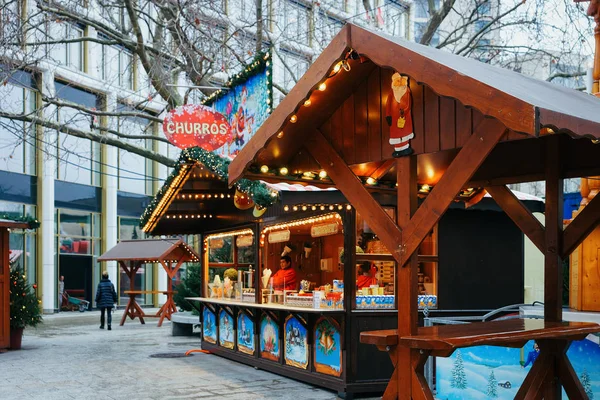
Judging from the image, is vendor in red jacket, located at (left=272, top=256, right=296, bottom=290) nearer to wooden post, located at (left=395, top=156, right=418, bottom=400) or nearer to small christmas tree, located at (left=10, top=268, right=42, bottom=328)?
small christmas tree, located at (left=10, top=268, right=42, bottom=328)

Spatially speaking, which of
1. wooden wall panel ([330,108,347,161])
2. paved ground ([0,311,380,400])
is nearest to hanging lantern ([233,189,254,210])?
paved ground ([0,311,380,400])

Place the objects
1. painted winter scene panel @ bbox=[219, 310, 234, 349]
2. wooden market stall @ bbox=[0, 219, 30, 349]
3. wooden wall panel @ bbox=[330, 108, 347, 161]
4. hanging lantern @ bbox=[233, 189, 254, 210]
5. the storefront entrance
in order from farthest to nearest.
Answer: the storefront entrance
wooden market stall @ bbox=[0, 219, 30, 349]
painted winter scene panel @ bbox=[219, 310, 234, 349]
hanging lantern @ bbox=[233, 189, 254, 210]
wooden wall panel @ bbox=[330, 108, 347, 161]

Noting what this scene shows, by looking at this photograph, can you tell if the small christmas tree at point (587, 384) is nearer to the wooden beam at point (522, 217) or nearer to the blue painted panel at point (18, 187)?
the wooden beam at point (522, 217)

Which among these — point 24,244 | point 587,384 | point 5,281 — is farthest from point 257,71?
point 24,244

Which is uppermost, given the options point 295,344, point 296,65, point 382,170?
point 296,65

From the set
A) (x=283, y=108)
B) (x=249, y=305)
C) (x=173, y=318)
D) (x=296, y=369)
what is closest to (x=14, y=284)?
(x=173, y=318)

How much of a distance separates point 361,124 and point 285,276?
602 centimetres

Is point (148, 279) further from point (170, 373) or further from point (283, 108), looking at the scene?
point (283, 108)

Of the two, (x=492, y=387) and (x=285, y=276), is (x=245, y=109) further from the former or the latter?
(x=492, y=387)

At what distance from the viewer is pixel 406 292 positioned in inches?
232

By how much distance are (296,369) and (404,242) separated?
5.95 meters

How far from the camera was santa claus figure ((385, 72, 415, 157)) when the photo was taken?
6184 mm

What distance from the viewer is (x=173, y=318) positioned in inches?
744

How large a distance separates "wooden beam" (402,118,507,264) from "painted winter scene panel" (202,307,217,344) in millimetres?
9647
